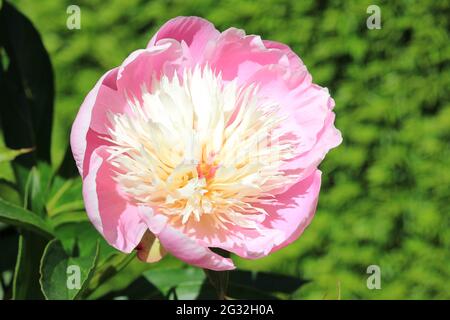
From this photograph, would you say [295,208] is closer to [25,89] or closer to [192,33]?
[192,33]

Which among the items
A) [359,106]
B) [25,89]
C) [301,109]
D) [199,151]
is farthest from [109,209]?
[359,106]

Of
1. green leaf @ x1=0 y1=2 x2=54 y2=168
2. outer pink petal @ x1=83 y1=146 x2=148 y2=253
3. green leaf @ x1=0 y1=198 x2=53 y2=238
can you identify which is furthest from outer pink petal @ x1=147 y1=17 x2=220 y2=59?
green leaf @ x1=0 y1=2 x2=54 y2=168

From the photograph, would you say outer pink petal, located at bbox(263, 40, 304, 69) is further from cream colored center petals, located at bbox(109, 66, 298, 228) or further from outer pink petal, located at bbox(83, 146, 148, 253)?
outer pink petal, located at bbox(83, 146, 148, 253)

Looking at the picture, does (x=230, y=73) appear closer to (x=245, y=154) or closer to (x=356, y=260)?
(x=245, y=154)

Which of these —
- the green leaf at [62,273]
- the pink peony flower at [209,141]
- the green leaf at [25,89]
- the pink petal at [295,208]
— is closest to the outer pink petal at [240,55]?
the pink peony flower at [209,141]

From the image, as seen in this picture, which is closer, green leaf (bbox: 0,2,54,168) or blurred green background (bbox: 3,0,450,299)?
green leaf (bbox: 0,2,54,168)

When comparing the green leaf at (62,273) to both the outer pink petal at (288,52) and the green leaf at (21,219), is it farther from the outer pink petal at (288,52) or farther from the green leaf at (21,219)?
the outer pink petal at (288,52)
